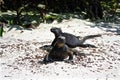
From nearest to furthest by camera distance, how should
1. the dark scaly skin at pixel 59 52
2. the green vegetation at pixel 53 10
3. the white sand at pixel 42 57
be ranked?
1. the white sand at pixel 42 57
2. the dark scaly skin at pixel 59 52
3. the green vegetation at pixel 53 10

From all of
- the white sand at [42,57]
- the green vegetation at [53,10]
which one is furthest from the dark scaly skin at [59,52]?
the green vegetation at [53,10]

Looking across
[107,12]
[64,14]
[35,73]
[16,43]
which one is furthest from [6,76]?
[107,12]

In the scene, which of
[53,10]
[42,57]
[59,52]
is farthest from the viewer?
[53,10]

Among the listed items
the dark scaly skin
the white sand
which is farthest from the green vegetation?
the dark scaly skin

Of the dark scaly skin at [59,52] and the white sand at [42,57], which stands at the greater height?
the dark scaly skin at [59,52]

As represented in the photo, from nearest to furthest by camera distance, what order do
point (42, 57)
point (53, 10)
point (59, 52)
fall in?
point (59, 52)
point (42, 57)
point (53, 10)

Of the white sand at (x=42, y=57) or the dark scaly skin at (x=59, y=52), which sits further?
the dark scaly skin at (x=59, y=52)

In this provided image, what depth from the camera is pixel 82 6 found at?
490 inches

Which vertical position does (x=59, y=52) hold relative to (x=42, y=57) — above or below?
above

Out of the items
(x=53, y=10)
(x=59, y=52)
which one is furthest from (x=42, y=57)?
(x=53, y=10)

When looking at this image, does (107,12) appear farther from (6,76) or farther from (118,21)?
(6,76)

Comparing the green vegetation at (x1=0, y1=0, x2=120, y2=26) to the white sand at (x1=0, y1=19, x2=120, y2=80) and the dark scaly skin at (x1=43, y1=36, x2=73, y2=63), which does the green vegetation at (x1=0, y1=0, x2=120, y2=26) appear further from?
the dark scaly skin at (x1=43, y1=36, x2=73, y2=63)

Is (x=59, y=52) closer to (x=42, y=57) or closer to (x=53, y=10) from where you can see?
(x=42, y=57)

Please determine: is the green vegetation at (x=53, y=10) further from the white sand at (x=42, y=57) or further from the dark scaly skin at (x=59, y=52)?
the dark scaly skin at (x=59, y=52)
